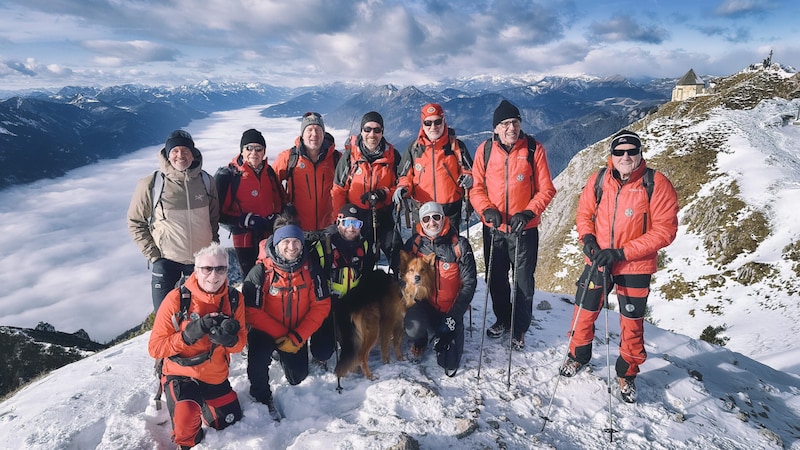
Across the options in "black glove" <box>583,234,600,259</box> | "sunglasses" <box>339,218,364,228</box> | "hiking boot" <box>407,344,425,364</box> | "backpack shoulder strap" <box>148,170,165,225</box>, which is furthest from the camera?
"hiking boot" <box>407,344,425,364</box>

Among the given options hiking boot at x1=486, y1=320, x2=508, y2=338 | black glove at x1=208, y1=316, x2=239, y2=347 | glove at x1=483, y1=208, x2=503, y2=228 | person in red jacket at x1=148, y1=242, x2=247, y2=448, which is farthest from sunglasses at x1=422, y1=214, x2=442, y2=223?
black glove at x1=208, y1=316, x2=239, y2=347

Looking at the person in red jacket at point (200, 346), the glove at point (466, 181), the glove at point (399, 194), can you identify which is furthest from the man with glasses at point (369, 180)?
the person in red jacket at point (200, 346)

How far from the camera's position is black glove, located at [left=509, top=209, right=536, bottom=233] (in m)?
6.01

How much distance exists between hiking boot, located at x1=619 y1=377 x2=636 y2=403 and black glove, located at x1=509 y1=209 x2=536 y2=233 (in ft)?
9.73

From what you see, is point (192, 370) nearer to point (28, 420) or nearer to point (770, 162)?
point (28, 420)

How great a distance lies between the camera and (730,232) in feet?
78.5

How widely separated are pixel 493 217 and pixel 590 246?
149 cm

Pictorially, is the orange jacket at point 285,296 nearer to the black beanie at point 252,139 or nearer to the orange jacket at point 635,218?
the black beanie at point 252,139

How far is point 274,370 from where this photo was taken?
6242 millimetres

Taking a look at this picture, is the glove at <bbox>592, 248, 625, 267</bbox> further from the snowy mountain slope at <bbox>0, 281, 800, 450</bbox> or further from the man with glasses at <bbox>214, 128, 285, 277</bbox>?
the man with glasses at <bbox>214, 128, 285, 277</bbox>

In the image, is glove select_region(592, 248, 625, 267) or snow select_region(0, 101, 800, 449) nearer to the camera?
snow select_region(0, 101, 800, 449)

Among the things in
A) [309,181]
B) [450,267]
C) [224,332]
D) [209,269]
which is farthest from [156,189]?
[450,267]

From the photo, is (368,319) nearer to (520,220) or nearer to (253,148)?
(520,220)

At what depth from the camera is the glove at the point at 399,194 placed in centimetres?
701
